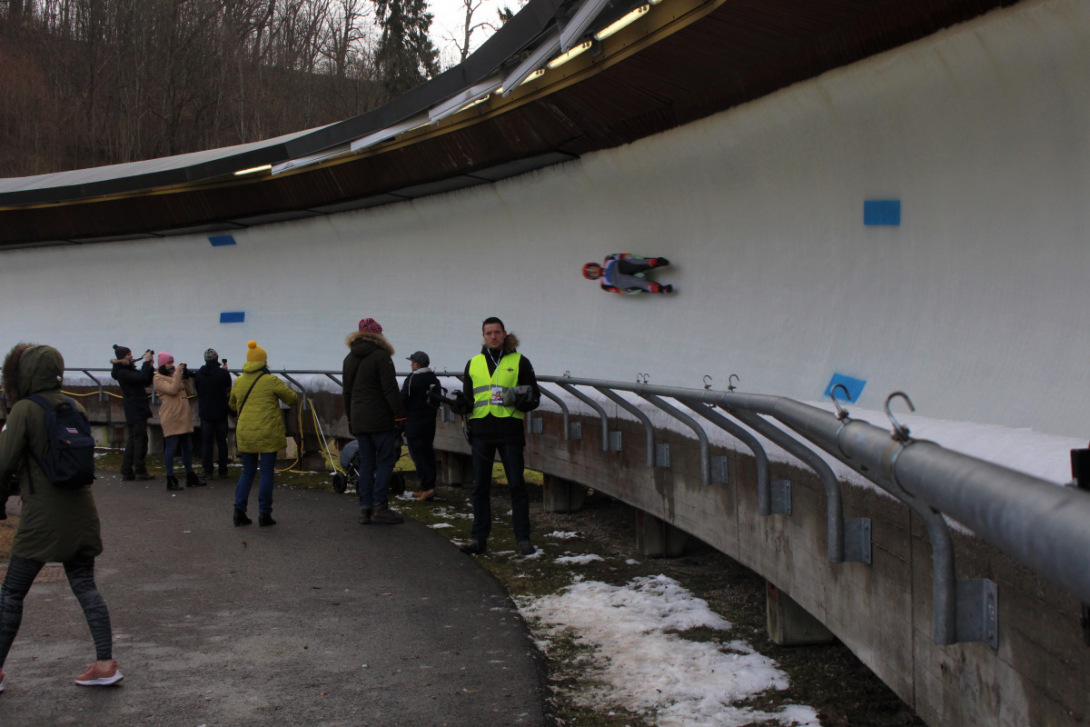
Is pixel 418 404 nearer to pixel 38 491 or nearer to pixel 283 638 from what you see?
pixel 283 638

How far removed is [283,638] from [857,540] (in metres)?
2.63

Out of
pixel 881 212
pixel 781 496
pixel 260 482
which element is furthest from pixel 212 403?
pixel 781 496

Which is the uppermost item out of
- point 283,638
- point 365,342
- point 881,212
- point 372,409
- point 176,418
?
point 881,212

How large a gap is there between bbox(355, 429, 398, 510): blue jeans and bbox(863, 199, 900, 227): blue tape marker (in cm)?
392

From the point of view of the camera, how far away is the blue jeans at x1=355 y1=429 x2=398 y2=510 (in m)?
7.41

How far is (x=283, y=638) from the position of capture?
4402 mm

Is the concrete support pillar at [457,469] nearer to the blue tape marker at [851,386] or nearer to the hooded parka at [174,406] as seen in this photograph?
the hooded parka at [174,406]

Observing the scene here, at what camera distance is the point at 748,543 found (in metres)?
4.24

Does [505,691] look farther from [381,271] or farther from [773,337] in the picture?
[381,271]

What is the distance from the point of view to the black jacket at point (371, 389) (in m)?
7.34

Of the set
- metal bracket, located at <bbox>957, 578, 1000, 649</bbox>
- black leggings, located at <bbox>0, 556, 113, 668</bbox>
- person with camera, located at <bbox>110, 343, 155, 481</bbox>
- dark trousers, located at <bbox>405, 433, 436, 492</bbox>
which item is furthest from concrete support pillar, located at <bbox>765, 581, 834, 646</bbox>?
person with camera, located at <bbox>110, 343, 155, 481</bbox>

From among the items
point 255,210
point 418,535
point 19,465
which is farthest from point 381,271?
point 19,465

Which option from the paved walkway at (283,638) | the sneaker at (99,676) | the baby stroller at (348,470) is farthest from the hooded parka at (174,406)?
the sneaker at (99,676)

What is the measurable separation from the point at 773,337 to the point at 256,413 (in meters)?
3.95
